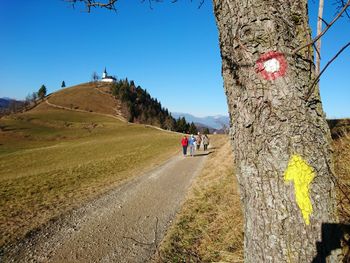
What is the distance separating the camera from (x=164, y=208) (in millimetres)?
7441

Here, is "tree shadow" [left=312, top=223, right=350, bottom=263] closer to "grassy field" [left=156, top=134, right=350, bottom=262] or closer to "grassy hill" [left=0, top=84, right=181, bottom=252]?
"grassy field" [left=156, top=134, right=350, bottom=262]

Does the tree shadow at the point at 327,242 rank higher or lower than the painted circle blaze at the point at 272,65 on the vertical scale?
lower

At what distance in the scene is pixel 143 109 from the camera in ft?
396

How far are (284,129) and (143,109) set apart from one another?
121m

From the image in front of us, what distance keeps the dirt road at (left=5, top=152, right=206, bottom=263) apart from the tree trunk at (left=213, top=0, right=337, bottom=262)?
3.56 m

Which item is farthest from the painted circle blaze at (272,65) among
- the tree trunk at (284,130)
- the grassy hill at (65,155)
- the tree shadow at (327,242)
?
the grassy hill at (65,155)

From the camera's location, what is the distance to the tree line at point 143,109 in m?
100

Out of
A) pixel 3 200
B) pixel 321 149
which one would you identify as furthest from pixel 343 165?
pixel 3 200

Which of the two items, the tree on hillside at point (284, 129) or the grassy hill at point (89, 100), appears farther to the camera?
the grassy hill at point (89, 100)

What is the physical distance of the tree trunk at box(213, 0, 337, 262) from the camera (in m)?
1.67

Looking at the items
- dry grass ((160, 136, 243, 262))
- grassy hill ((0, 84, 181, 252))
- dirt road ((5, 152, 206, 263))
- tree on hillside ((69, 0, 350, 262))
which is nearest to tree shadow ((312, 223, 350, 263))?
tree on hillside ((69, 0, 350, 262))

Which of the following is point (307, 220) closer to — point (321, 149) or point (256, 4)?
point (321, 149)

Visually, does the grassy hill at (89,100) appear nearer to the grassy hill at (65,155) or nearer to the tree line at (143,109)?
the grassy hill at (65,155)

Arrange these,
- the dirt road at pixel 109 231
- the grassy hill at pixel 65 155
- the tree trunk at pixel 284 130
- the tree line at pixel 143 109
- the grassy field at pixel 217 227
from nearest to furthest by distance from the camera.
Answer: the tree trunk at pixel 284 130 → the grassy field at pixel 217 227 → the dirt road at pixel 109 231 → the grassy hill at pixel 65 155 → the tree line at pixel 143 109
